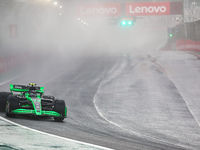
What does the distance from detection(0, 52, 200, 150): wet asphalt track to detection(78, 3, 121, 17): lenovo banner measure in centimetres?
5236

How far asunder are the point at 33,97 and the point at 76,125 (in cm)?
164

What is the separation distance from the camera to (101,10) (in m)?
83.6

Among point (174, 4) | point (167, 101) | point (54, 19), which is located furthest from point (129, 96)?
point (54, 19)

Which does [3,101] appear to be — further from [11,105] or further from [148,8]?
[148,8]

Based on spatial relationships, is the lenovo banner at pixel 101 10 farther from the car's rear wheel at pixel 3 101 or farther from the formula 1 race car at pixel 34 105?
the formula 1 race car at pixel 34 105

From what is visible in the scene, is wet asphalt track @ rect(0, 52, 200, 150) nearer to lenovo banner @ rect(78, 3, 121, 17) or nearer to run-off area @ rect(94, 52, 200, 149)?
run-off area @ rect(94, 52, 200, 149)

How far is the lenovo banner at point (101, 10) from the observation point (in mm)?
83312

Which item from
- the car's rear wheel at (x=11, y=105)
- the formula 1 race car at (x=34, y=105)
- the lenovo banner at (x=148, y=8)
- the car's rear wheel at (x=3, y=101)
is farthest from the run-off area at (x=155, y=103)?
the lenovo banner at (x=148, y=8)

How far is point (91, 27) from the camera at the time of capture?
4592 inches

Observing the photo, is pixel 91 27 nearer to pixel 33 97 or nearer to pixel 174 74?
pixel 174 74

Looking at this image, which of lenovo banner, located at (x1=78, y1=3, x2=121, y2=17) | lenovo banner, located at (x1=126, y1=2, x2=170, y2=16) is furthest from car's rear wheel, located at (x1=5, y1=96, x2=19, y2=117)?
lenovo banner, located at (x1=78, y1=3, x2=121, y2=17)

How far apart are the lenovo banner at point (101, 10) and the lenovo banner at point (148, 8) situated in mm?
2094

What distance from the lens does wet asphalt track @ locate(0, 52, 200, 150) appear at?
404 inches

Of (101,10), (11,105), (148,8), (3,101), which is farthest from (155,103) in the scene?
(101,10)
